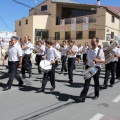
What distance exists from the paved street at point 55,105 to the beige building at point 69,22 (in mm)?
28926

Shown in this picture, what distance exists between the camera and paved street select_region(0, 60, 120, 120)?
20.6 feet

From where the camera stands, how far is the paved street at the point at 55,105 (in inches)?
247

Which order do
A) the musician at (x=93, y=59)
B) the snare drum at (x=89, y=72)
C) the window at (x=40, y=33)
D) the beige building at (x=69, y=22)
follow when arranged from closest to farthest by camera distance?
1. the snare drum at (x=89, y=72)
2. the musician at (x=93, y=59)
3. the beige building at (x=69, y=22)
4. the window at (x=40, y=33)

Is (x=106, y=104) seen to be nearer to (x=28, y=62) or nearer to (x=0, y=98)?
(x=0, y=98)

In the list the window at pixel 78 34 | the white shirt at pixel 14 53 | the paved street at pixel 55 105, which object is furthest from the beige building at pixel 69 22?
the paved street at pixel 55 105

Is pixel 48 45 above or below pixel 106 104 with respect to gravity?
above

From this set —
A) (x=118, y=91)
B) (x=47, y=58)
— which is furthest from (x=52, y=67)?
(x=118, y=91)

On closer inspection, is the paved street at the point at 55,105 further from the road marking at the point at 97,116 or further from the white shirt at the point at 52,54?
the white shirt at the point at 52,54

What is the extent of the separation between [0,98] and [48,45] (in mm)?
2401

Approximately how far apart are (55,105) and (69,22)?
34.9 meters

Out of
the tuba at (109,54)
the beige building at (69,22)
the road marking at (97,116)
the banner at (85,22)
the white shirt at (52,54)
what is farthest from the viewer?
the banner at (85,22)

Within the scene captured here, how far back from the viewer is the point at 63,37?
1660 inches

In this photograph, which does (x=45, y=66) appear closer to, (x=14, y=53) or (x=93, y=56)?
(x=14, y=53)

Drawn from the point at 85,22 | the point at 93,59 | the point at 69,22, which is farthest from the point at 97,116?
the point at 69,22
